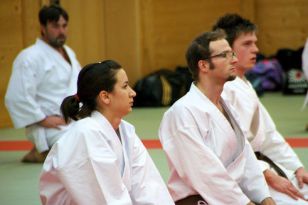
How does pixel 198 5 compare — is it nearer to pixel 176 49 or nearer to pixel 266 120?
pixel 176 49

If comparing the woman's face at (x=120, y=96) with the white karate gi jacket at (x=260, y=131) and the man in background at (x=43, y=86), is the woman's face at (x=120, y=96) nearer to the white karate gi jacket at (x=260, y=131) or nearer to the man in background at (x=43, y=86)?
the white karate gi jacket at (x=260, y=131)

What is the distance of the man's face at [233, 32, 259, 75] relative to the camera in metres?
5.11

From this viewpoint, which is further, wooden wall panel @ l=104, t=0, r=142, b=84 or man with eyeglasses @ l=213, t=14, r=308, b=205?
wooden wall panel @ l=104, t=0, r=142, b=84

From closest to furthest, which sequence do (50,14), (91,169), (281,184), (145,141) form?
(91,169), (281,184), (50,14), (145,141)

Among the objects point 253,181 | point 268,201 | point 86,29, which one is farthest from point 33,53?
point 86,29

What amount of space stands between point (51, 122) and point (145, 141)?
133cm

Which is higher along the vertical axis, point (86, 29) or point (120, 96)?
point (120, 96)

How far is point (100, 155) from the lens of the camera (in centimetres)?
379

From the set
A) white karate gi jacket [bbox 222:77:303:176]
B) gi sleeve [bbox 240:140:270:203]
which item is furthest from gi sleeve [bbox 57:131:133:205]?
white karate gi jacket [bbox 222:77:303:176]

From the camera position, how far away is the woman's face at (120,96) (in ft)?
13.1

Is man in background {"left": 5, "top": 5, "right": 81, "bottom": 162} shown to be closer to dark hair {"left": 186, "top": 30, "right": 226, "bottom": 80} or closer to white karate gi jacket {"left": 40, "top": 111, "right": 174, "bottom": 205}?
dark hair {"left": 186, "top": 30, "right": 226, "bottom": 80}

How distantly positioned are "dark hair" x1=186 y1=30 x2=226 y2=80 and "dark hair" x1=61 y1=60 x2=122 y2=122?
0.64 metres

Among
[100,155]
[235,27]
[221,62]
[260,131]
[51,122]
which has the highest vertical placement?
[235,27]

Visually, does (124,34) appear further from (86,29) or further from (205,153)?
(205,153)
